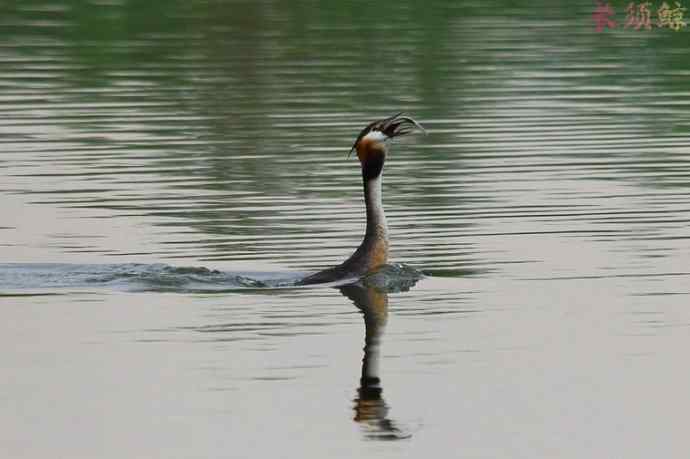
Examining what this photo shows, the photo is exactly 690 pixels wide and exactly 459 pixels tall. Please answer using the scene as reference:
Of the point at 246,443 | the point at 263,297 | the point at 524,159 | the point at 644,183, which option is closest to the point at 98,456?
the point at 246,443

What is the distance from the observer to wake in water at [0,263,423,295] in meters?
16.1

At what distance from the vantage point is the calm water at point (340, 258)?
39.1 feet

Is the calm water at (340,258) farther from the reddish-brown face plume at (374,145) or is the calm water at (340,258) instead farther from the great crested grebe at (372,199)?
the reddish-brown face plume at (374,145)

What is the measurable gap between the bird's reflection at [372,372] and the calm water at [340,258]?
0.09ft

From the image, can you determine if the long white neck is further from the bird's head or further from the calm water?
the calm water

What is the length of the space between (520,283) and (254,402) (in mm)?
4232

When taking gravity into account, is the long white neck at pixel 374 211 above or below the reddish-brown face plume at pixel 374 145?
below

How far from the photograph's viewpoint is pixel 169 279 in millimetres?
16266

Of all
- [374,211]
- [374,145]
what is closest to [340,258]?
[374,211]

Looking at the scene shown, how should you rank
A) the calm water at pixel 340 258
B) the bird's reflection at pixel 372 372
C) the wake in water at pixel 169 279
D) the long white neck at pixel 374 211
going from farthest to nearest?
the long white neck at pixel 374 211, the wake in water at pixel 169 279, the calm water at pixel 340 258, the bird's reflection at pixel 372 372

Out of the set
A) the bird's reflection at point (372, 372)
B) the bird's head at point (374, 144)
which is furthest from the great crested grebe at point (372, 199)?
the bird's reflection at point (372, 372)

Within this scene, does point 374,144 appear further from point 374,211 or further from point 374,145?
point 374,211

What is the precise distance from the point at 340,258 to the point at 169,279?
167 centimetres

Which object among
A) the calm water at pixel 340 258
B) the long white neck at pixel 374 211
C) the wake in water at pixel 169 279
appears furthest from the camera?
the long white neck at pixel 374 211
